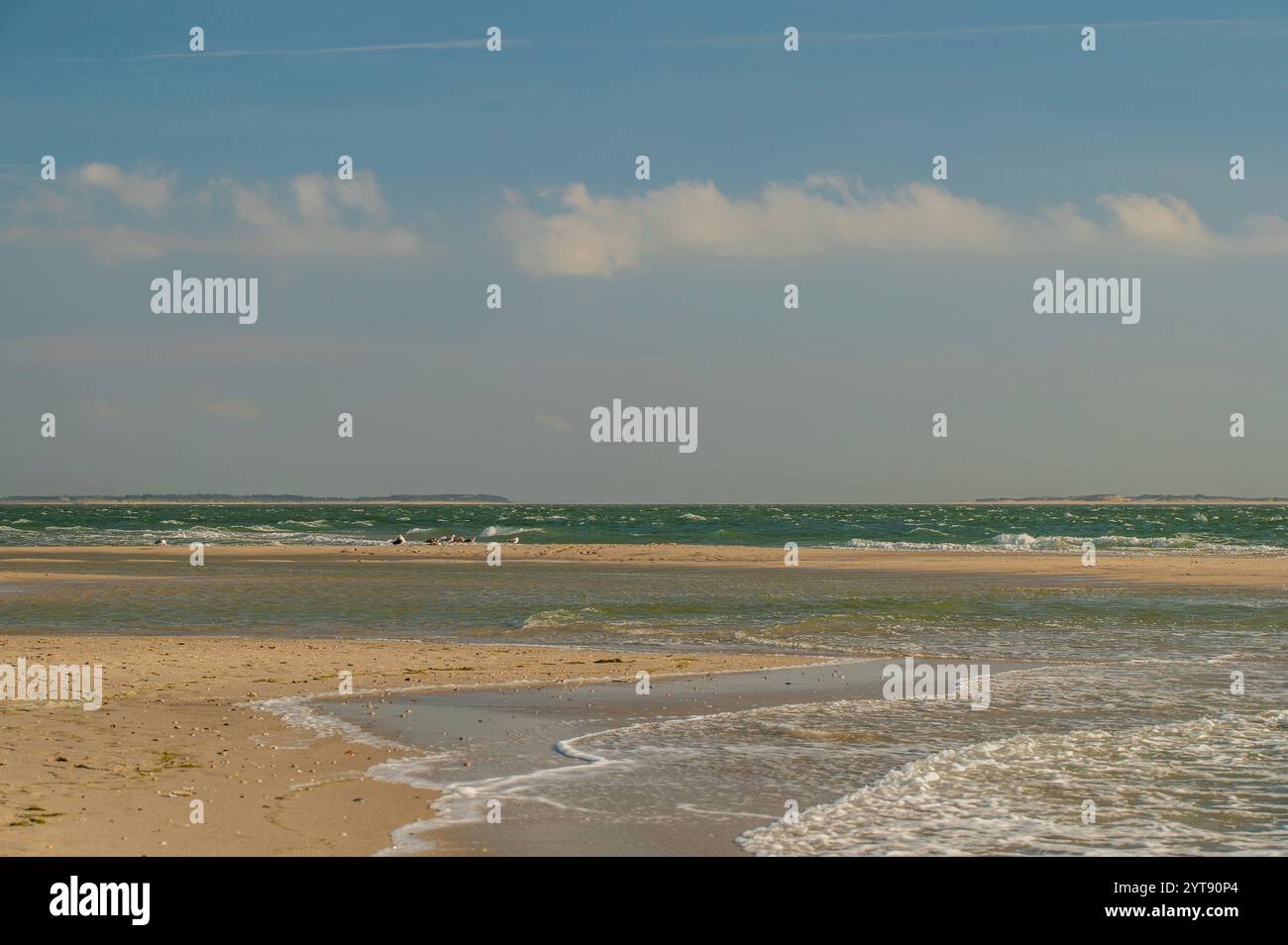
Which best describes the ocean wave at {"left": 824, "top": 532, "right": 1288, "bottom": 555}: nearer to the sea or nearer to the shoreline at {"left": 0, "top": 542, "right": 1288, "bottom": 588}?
the shoreline at {"left": 0, "top": 542, "right": 1288, "bottom": 588}

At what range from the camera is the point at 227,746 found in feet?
38.9

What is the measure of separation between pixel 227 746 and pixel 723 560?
140 feet

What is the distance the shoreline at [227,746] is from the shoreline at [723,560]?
23.4 metres

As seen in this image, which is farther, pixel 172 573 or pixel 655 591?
pixel 172 573

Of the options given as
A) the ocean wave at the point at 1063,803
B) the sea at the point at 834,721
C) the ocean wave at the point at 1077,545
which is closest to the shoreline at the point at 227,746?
the sea at the point at 834,721

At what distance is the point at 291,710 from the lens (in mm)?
14242

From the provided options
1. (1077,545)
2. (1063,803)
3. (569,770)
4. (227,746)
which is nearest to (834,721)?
(569,770)

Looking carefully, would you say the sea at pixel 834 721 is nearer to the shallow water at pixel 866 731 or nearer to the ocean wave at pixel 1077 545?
the shallow water at pixel 866 731

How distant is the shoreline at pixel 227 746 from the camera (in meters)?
8.52

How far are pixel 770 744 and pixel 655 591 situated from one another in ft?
72.2
